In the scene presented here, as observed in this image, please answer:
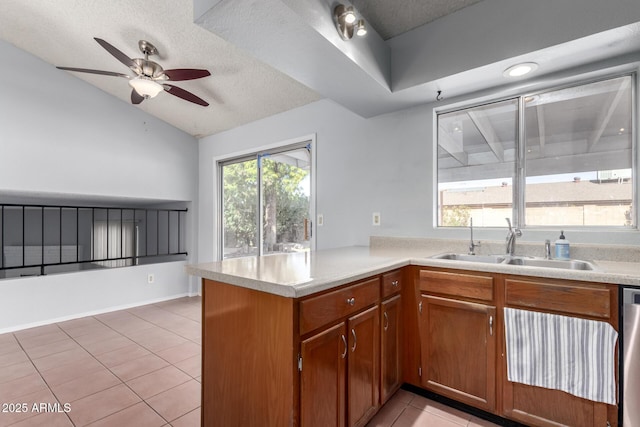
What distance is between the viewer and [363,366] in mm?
1540

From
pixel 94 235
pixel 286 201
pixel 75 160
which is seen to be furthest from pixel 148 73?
pixel 94 235

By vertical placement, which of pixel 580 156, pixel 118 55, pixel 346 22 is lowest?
pixel 580 156

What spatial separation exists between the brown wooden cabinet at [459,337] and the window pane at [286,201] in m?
1.71

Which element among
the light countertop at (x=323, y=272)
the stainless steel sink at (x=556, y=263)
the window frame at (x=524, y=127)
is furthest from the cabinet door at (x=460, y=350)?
the window frame at (x=524, y=127)

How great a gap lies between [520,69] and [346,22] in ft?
3.83

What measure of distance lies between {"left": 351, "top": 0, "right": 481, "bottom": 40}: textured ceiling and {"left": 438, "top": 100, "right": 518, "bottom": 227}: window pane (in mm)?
759

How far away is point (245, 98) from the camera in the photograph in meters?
3.33

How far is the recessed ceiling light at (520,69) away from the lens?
6.11 ft

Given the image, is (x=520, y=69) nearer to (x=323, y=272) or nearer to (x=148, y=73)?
(x=323, y=272)

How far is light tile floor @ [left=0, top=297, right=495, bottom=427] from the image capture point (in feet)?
5.70

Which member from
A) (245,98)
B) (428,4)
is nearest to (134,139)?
(245,98)

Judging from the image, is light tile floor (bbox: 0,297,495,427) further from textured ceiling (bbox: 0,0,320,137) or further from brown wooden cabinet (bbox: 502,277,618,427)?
textured ceiling (bbox: 0,0,320,137)

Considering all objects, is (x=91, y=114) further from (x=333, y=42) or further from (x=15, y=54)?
(x=333, y=42)

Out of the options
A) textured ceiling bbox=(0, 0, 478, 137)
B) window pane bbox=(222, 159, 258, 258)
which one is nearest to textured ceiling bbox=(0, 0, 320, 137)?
textured ceiling bbox=(0, 0, 478, 137)
